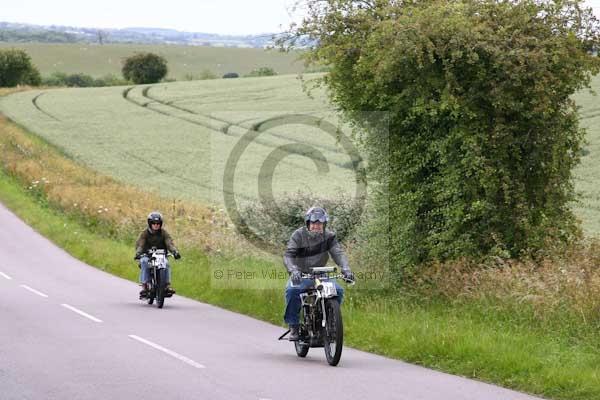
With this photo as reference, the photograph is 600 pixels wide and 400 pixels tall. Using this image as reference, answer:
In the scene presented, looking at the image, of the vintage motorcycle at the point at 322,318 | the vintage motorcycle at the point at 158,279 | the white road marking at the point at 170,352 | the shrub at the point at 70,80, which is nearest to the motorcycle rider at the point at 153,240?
the vintage motorcycle at the point at 158,279

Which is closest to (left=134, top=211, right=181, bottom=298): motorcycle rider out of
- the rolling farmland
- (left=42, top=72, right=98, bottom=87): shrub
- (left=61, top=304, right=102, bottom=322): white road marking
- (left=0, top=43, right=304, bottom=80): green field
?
(left=61, top=304, right=102, bottom=322): white road marking

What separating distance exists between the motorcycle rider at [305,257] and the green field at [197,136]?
13.5 meters

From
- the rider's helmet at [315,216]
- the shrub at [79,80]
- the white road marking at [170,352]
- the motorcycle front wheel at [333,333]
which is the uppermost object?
the rider's helmet at [315,216]

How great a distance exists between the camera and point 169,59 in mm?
175500

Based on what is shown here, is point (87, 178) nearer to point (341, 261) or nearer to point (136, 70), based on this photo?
point (341, 261)


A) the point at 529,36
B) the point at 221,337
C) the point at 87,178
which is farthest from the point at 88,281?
the point at 87,178

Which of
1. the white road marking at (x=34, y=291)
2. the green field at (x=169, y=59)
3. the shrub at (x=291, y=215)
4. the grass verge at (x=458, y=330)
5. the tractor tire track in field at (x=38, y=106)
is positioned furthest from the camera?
the green field at (x=169, y=59)

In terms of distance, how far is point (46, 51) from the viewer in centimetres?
17400

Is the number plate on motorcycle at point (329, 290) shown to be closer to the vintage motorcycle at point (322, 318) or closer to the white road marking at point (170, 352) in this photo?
the vintage motorcycle at point (322, 318)

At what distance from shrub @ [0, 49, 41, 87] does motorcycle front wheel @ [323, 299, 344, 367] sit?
105982 millimetres

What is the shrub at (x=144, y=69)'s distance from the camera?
399ft

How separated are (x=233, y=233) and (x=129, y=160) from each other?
26582mm

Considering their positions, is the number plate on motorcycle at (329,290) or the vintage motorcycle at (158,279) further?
the vintage motorcycle at (158,279)

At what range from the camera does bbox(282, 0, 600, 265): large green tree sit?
18.3m
